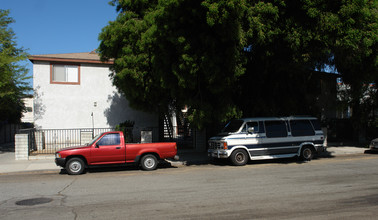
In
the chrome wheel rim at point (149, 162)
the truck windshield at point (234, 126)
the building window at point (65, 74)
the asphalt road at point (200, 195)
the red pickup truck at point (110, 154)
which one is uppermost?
the building window at point (65, 74)

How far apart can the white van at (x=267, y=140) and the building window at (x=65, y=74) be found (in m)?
11.6

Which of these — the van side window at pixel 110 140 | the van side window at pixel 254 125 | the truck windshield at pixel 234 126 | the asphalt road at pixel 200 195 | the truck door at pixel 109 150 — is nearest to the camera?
the asphalt road at pixel 200 195

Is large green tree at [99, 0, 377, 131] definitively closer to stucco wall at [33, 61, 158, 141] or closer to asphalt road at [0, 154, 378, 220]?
asphalt road at [0, 154, 378, 220]

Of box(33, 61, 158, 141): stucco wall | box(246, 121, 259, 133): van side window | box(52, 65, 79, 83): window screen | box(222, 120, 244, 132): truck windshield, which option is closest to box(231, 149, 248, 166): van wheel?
box(222, 120, 244, 132): truck windshield

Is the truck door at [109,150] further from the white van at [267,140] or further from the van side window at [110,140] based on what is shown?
the white van at [267,140]

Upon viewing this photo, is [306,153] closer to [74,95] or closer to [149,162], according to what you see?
[149,162]

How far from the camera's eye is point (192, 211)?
5.80 m

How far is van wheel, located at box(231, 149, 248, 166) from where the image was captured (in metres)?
12.3

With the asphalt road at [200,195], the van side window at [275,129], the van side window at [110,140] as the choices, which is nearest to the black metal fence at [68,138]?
the van side window at [110,140]

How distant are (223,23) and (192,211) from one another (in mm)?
6654

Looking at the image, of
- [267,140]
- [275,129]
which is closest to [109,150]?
[267,140]

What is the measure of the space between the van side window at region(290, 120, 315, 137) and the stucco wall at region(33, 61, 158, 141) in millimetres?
10122

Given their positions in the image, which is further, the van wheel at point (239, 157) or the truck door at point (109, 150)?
the van wheel at point (239, 157)

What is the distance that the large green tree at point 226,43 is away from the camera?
10.8 meters
